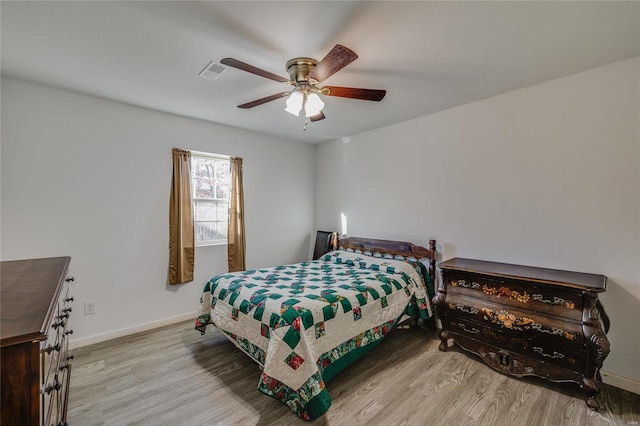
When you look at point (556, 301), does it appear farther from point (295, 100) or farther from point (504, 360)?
point (295, 100)

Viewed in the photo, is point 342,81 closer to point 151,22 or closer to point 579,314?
point 151,22

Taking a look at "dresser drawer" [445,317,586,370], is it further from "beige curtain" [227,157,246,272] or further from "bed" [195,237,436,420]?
"beige curtain" [227,157,246,272]

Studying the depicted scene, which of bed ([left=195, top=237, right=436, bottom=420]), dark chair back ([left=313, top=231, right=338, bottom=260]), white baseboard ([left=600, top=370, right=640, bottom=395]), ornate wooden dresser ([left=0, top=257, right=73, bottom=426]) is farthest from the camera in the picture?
dark chair back ([left=313, top=231, right=338, bottom=260])

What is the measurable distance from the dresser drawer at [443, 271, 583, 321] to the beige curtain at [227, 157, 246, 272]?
8.51 feet

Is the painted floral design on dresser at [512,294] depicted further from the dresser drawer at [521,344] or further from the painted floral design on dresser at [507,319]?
the dresser drawer at [521,344]

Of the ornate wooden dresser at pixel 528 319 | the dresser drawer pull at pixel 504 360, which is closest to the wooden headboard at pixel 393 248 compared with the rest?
the ornate wooden dresser at pixel 528 319

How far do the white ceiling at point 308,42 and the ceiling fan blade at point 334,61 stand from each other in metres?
0.22

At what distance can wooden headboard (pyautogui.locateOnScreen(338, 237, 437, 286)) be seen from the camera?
312 cm

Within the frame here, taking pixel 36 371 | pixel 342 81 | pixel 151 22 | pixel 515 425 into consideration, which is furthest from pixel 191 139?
pixel 515 425

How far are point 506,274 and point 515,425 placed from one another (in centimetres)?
102

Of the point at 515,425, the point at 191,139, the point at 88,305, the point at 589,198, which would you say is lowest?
the point at 515,425

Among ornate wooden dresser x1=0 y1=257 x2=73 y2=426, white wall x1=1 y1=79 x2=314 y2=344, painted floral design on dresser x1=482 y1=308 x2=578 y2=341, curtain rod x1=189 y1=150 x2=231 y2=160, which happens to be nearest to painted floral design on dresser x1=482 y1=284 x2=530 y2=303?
painted floral design on dresser x1=482 y1=308 x2=578 y2=341

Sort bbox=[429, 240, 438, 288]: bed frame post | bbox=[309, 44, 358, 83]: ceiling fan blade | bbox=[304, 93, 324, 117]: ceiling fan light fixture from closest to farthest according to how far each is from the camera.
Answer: bbox=[309, 44, 358, 83]: ceiling fan blade < bbox=[304, 93, 324, 117]: ceiling fan light fixture < bbox=[429, 240, 438, 288]: bed frame post

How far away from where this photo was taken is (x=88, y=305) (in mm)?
2746
